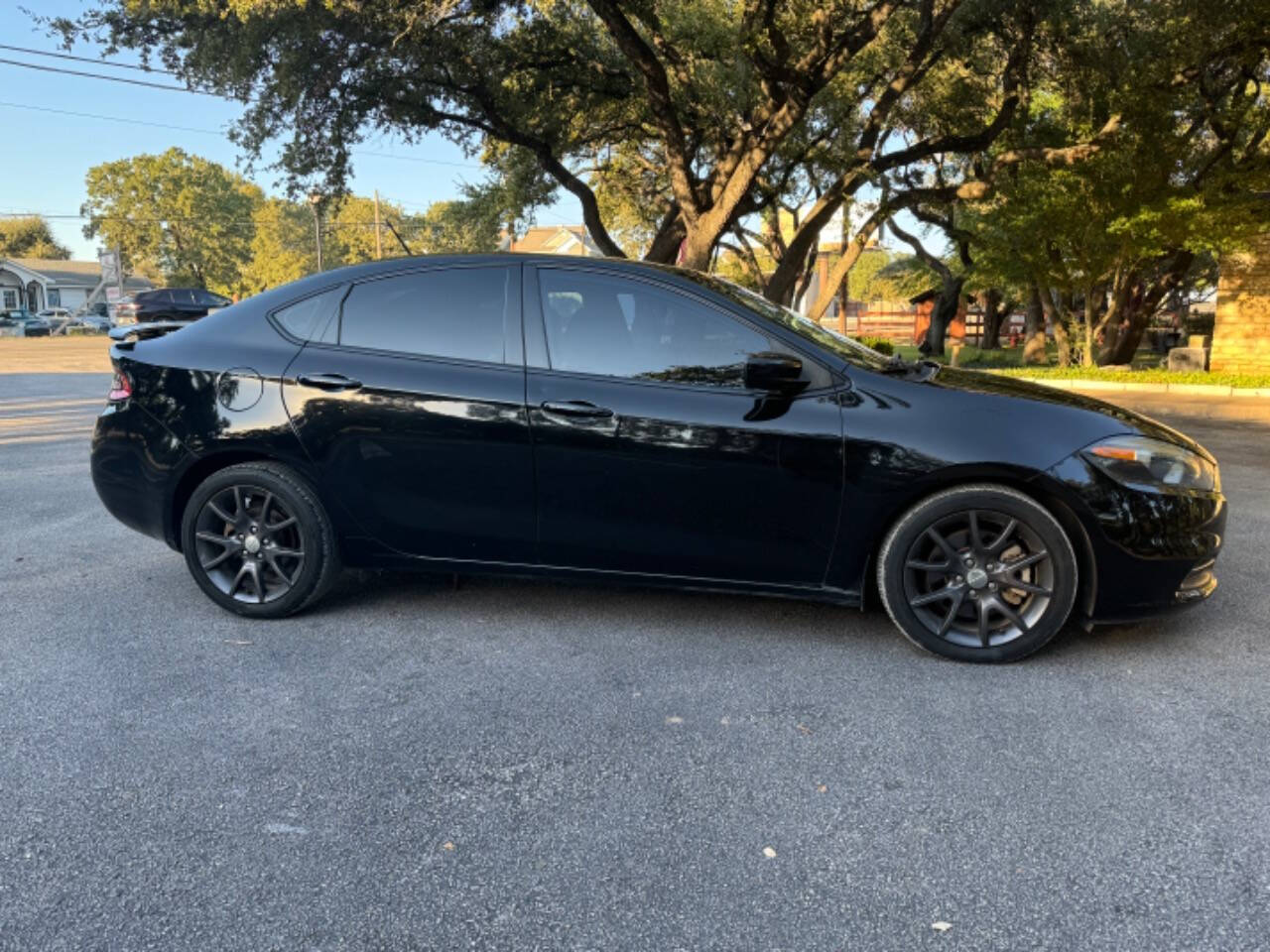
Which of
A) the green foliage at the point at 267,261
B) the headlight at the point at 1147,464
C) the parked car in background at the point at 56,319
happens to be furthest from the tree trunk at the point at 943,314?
the green foliage at the point at 267,261

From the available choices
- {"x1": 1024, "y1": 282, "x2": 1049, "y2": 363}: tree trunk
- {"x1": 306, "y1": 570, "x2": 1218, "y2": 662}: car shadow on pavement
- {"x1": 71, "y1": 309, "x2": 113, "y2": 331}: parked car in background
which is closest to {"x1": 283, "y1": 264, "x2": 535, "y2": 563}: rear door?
{"x1": 306, "y1": 570, "x2": 1218, "y2": 662}: car shadow on pavement

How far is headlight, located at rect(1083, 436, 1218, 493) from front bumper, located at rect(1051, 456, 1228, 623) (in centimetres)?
4

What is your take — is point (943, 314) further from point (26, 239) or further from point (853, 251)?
point (26, 239)

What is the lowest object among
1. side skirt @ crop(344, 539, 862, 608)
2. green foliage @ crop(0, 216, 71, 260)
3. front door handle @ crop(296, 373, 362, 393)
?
side skirt @ crop(344, 539, 862, 608)

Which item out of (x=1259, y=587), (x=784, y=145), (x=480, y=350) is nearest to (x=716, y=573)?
(x=480, y=350)

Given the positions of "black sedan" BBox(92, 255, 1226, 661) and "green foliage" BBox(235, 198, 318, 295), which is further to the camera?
"green foliage" BBox(235, 198, 318, 295)

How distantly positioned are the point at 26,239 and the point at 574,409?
110753mm

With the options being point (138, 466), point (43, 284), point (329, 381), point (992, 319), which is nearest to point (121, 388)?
point (138, 466)

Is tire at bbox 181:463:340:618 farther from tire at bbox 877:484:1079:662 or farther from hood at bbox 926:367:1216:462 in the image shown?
hood at bbox 926:367:1216:462

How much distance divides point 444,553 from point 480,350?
0.92 meters

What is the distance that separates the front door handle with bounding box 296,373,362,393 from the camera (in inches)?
152

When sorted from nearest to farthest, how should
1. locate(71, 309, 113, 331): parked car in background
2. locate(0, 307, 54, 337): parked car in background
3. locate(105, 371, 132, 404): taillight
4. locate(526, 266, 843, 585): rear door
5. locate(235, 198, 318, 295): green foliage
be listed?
locate(526, 266, 843, 585): rear door < locate(105, 371, 132, 404): taillight < locate(0, 307, 54, 337): parked car in background < locate(71, 309, 113, 331): parked car in background < locate(235, 198, 318, 295): green foliage

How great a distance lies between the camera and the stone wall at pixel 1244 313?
17969 millimetres

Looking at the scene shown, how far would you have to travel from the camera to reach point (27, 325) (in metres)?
48.8
